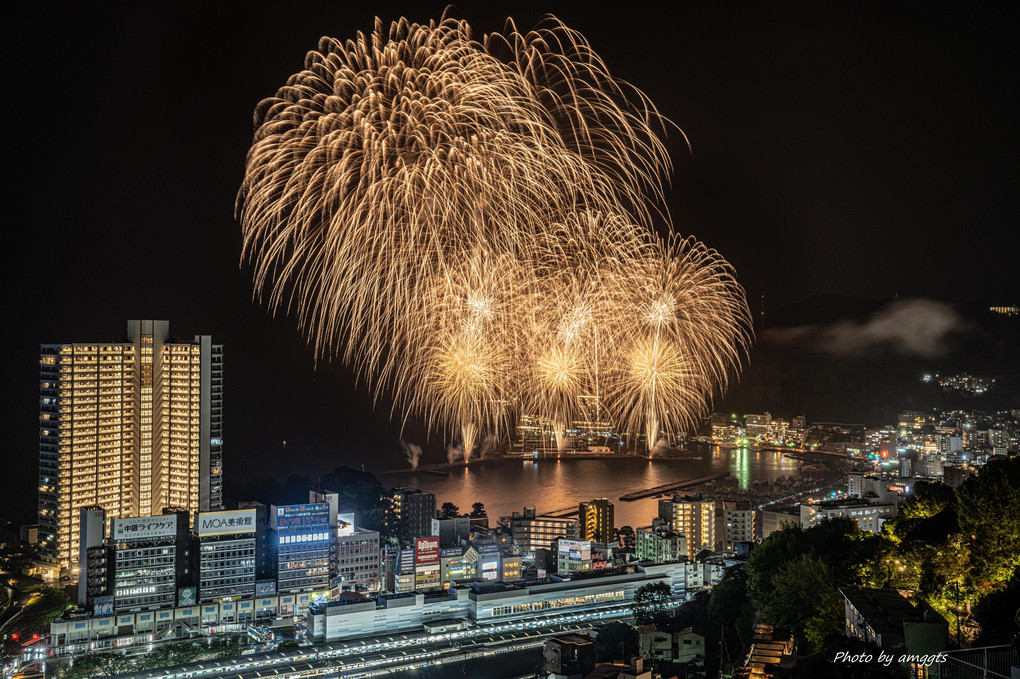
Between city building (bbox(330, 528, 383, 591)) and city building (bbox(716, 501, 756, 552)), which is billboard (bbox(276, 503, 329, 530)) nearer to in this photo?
city building (bbox(330, 528, 383, 591))

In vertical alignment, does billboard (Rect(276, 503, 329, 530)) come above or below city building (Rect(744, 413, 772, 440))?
below

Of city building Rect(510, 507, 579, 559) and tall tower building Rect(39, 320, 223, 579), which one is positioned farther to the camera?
city building Rect(510, 507, 579, 559)

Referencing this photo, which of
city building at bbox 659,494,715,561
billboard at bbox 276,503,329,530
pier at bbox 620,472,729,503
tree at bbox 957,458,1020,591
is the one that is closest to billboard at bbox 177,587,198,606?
billboard at bbox 276,503,329,530

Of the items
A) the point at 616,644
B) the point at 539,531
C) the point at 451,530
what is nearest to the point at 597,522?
the point at 539,531

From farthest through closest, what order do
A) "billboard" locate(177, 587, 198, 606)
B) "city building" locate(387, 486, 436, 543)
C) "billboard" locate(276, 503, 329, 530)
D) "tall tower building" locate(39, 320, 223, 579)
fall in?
1. "city building" locate(387, 486, 436, 543)
2. "tall tower building" locate(39, 320, 223, 579)
3. "billboard" locate(276, 503, 329, 530)
4. "billboard" locate(177, 587, 198, 606)

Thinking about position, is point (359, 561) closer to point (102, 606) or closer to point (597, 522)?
Result: point (102, 606)

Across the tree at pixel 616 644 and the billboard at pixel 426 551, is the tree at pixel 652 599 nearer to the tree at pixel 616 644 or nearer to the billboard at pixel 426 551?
the tree at pixel 616 644

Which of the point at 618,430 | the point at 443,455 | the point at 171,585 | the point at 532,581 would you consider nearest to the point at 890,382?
the point at 618,430
